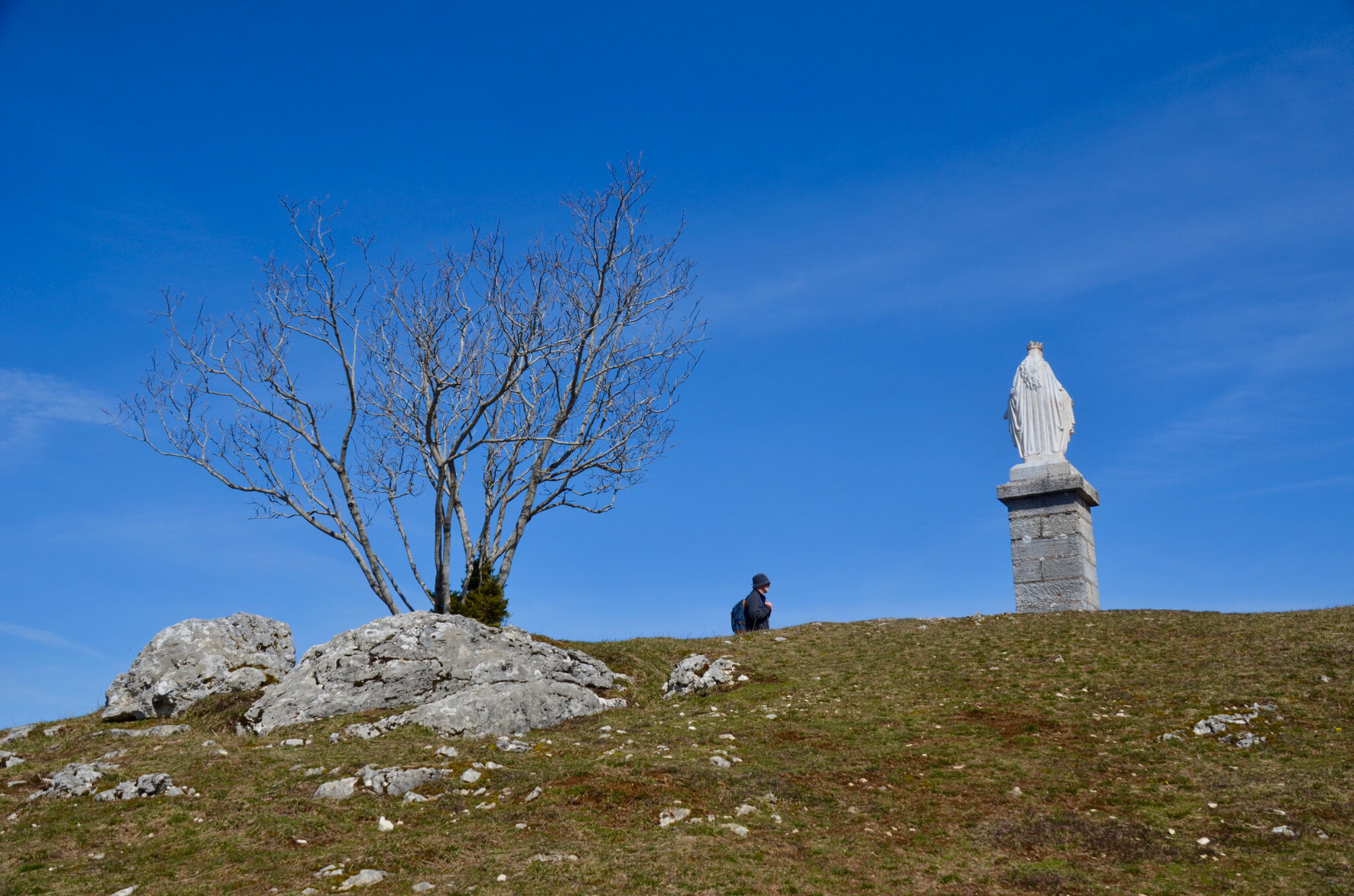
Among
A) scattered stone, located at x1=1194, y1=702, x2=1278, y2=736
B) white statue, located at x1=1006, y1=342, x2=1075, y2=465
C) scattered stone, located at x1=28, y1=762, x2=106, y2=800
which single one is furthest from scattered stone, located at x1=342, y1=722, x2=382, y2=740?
white statue, located at x1=1006, y1=342, x2=1075, y2=465

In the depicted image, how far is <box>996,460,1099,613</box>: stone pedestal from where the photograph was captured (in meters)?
23.2

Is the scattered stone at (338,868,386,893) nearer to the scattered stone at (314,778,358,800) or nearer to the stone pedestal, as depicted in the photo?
the scattered stone at (314,778,358,800)

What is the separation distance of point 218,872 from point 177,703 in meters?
8.32

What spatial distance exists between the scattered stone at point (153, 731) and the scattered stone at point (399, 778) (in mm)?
5310

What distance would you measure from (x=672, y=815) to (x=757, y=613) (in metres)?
12.6

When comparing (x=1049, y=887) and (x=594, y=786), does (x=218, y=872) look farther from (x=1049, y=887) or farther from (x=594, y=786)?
(x=1049, y=887)

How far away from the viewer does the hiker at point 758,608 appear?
23.3 meters

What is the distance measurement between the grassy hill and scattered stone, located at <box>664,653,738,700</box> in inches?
20.0

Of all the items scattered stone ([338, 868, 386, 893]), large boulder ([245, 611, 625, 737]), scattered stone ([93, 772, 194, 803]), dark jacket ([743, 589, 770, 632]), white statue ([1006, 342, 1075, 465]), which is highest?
white statue ([1006, 342, 1075, 465])

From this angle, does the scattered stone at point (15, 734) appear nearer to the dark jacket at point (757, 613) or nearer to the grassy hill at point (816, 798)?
the grassy hill at point (816, 798)

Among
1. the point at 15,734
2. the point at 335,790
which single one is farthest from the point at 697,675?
the point at 15,734

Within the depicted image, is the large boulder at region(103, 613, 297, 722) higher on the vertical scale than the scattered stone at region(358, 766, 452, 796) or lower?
higher

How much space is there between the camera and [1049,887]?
934cm

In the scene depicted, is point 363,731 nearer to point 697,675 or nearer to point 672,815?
point 697,675
